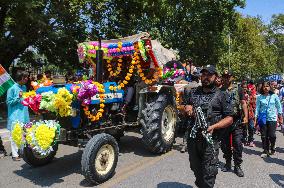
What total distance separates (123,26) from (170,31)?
19.0 ft

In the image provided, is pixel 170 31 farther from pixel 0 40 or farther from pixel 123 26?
pixel 0 40

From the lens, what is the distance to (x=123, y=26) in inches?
779

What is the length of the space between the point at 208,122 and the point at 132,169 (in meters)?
2.72

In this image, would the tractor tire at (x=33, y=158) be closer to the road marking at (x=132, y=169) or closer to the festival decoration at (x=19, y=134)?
the festival decoration at (x=19, y=134)

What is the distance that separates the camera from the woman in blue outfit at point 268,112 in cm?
806

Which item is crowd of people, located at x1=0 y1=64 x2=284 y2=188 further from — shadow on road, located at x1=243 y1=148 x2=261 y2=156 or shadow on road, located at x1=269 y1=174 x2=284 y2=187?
shadow on road, located at x1=269 y1=174 x2=284 y2=187

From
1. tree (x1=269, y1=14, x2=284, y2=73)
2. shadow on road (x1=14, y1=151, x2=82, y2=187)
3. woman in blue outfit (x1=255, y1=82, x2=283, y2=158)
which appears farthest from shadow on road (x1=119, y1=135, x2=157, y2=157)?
tree (x1=269, y1=14, x2=284, y2=73)

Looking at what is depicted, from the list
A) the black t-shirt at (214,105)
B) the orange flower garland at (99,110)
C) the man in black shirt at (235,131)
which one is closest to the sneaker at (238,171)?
the man in black shirt at (235,131)

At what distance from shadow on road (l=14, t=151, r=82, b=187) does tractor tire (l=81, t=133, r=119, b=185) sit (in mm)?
707

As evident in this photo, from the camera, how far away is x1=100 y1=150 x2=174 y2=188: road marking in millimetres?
6137

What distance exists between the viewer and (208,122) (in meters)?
4.64

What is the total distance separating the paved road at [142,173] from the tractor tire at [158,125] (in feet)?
0.80

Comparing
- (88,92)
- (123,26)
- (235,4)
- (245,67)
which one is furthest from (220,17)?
(88,92)

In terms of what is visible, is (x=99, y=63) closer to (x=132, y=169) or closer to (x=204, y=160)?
(x=132, y=169)
